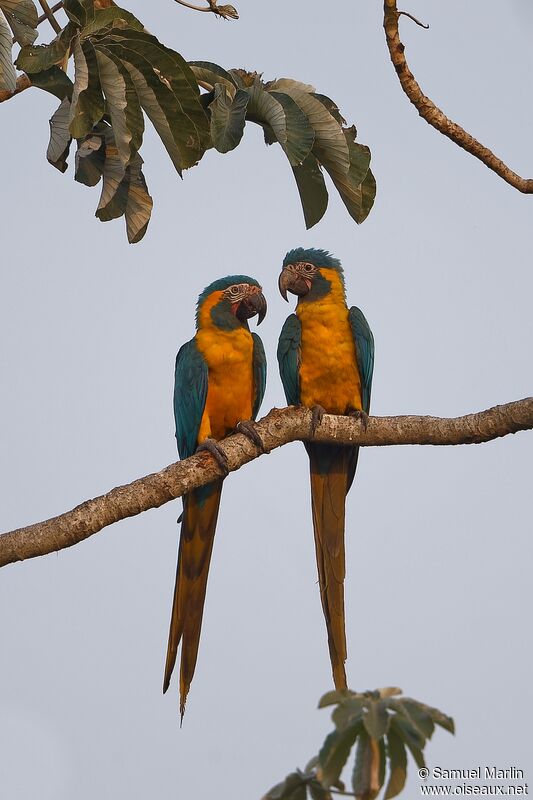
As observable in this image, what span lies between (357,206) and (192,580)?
→ 183cm

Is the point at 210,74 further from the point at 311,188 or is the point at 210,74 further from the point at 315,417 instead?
the point at 315,417

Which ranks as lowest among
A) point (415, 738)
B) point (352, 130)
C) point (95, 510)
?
point (415, 738)

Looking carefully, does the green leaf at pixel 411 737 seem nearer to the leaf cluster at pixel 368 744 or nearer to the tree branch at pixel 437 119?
the leaf cluster at pixel 368 744

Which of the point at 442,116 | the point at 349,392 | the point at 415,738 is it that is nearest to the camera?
the point at 415,738

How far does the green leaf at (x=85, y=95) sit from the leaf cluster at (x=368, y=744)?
1960 mm

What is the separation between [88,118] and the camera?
3.23m

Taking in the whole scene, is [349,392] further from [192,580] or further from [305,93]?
[305,93]

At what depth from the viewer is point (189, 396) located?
15.9 feet

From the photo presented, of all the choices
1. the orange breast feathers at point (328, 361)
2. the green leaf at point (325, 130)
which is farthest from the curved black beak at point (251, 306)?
the green leaf at point (325, 130)

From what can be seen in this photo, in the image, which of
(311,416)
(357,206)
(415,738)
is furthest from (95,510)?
(415,738)

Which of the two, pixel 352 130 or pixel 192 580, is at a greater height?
pixel 352 130

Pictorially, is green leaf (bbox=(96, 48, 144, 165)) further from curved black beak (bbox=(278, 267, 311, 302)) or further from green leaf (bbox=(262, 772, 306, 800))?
green leaf (bbox=(262, 772, 306, 800))

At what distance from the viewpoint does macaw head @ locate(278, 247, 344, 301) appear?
16.9 feet

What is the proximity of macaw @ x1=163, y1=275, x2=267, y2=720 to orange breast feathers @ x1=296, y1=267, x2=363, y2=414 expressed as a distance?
22 centimetres
